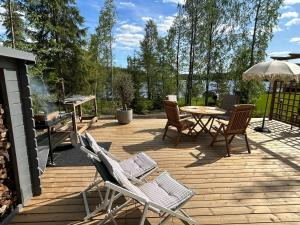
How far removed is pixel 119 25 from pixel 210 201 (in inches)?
508

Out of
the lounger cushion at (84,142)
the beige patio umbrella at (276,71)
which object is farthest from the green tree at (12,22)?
the beige patio umbrella at (276,71)

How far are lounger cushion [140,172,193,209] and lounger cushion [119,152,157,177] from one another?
1.18 ft

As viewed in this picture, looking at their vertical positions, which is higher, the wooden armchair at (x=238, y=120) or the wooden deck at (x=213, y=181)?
the wooden armchair at (x=238, y=120)

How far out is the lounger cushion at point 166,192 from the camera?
7.24 ft

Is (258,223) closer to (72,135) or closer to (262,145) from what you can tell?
(262,145)

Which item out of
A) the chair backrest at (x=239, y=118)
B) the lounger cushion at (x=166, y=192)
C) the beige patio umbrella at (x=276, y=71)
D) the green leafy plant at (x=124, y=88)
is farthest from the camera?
the green leafy plant at (x=124, y=88)

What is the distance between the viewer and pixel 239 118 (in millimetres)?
4512

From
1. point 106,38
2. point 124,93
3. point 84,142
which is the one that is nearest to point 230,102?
point 124,93

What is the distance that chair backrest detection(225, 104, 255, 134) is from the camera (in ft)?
14.4

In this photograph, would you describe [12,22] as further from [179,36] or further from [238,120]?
[179,36]

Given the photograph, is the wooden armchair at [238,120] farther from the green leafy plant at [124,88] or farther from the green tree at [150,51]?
the green tree at [150,51]

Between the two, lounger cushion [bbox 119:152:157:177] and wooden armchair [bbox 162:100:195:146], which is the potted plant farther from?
lounger cushion [bbox 119:152:157:177]

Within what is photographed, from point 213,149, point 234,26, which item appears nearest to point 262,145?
point 213,149

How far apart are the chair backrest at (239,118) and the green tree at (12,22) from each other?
5.28 m
